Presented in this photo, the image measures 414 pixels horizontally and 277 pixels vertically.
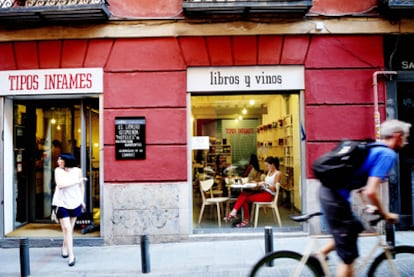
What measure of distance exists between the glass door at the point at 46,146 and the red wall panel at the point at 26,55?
1.03m

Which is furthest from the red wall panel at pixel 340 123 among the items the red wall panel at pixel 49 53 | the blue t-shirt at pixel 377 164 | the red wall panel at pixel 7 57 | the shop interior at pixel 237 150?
the red wall panel at pixel 7 57

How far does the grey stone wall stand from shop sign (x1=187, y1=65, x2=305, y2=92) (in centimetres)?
229

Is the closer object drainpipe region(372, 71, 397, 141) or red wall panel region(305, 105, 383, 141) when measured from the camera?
drainpipe region(372, 71, 397, 141)

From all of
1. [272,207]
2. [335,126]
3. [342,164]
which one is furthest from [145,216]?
[342,164]

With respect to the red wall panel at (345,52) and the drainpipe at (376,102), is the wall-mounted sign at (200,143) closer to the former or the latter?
the red wall panel at (345,52)

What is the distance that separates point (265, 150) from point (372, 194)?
20.0ft

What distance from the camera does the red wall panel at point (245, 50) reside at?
29.5ft

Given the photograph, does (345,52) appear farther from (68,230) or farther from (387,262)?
(68,230)

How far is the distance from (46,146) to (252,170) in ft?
16.1

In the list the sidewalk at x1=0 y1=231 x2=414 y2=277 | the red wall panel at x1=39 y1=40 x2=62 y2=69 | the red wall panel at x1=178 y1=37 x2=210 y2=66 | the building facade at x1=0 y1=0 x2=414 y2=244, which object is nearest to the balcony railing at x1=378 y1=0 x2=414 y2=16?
the building facade at x1=0 y1=0 x2=414 y2=244

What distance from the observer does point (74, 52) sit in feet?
29.7

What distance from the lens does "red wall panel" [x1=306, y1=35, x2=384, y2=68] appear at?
898cm

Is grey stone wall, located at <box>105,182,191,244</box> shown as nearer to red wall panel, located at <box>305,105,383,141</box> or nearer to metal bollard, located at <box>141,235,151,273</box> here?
metal bollard, located at <box>141,235,151,273</box>

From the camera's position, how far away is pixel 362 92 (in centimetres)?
895
